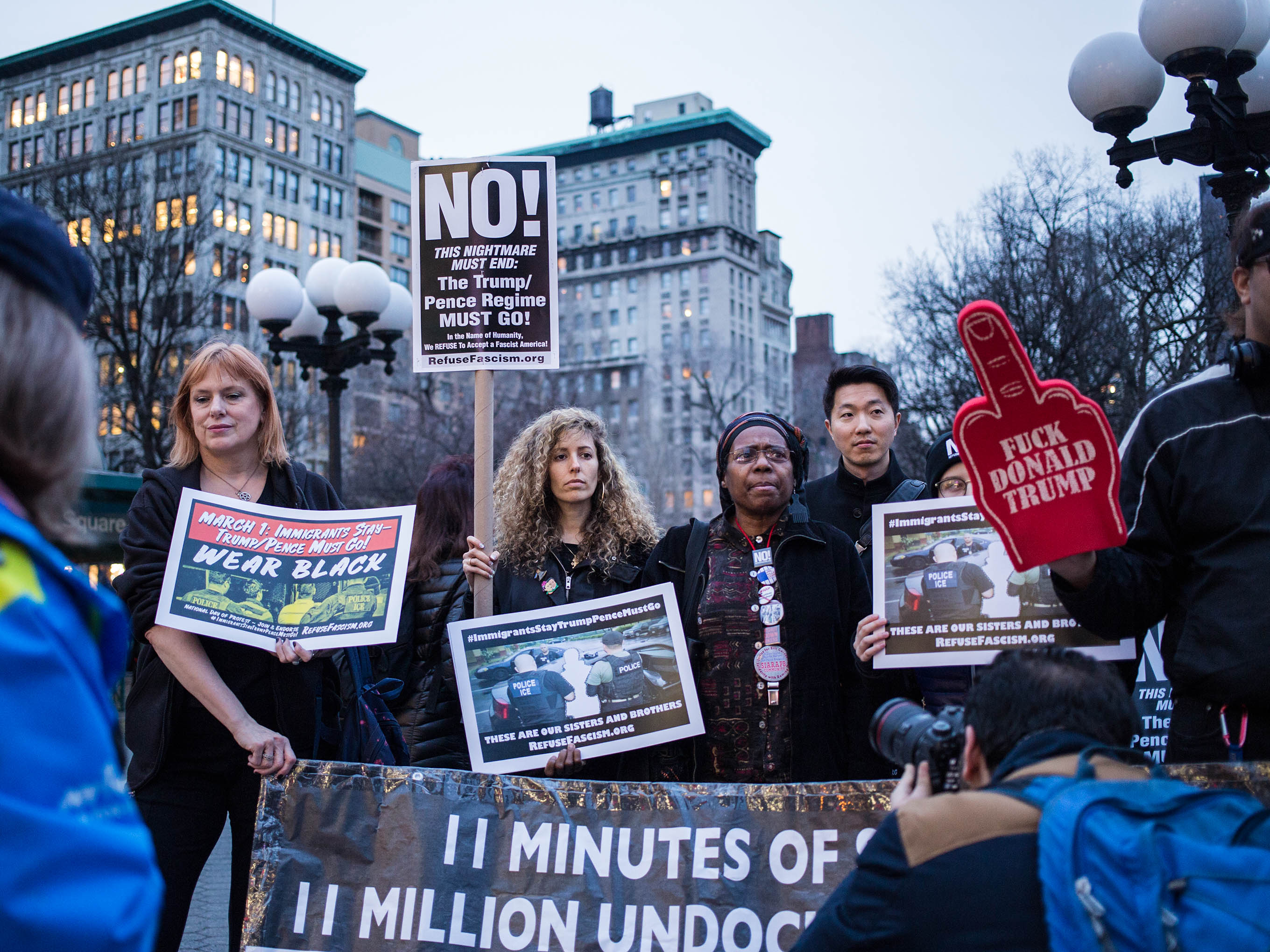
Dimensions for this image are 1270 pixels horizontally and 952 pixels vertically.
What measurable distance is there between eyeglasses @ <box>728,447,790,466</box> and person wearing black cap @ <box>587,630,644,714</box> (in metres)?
0.77

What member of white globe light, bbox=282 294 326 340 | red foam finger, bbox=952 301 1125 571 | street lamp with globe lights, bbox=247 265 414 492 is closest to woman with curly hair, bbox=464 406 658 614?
red foam finger, bbox=952 301 1125 571

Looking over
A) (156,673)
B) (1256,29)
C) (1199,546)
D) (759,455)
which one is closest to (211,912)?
(156,673)

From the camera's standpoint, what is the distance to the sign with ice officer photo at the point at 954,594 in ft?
11.0

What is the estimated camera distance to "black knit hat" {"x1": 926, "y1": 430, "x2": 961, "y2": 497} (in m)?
4.73

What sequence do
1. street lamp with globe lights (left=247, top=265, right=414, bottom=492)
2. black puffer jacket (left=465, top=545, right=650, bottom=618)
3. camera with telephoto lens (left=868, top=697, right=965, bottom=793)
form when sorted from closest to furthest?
camera with telephoto lens (left=868, top=697, right=965, bottom=793) → black puffer jacket (left=465, top=545, right=650, bottom=618) → street lamp with globe lights (left=247, top=265, right=414, bottom=492)

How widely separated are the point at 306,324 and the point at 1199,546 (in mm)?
11300

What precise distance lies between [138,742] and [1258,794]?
10.9 ft

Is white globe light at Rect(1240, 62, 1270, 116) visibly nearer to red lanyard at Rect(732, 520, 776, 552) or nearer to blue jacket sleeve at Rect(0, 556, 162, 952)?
red lanyard at Rect(732, 520, 776, 552)

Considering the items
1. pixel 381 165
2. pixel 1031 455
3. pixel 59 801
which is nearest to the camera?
pixel 59 801

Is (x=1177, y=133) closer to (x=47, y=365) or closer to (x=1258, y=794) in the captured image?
(x=1258, y=794)

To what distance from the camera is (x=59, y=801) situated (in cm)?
120

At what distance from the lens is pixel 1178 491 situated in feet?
9.07

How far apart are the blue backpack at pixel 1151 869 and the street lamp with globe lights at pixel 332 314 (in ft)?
33.7

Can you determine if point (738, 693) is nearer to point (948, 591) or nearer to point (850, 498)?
point (948, 591)
